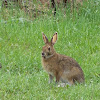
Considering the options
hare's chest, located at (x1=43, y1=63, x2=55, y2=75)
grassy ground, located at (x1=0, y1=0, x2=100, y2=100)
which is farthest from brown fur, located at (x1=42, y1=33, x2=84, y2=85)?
grassy ground, located at (x1=0, y1=0, x2=100, y2=100)

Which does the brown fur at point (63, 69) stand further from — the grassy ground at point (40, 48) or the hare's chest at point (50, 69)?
the grassy ground at point (40, 48)

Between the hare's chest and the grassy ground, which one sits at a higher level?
the hare's chest

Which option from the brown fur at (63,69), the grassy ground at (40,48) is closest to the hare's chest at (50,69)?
the brown fur at (63,69)

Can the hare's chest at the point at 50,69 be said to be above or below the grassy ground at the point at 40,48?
above

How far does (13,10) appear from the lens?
10977 mm

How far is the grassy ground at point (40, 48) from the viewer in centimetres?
617

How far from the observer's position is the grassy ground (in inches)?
243

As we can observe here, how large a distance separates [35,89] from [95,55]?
9.41ft

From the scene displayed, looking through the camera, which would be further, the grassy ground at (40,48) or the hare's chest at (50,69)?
the hare's chest at (50,69)

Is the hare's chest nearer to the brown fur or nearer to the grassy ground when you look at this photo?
the brown fur

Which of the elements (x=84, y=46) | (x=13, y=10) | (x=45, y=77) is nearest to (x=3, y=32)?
(x=13, y=10)

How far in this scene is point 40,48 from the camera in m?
9.03

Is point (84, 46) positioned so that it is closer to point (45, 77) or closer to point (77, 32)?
point (77, 32)

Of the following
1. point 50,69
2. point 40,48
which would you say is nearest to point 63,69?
point 50,69
